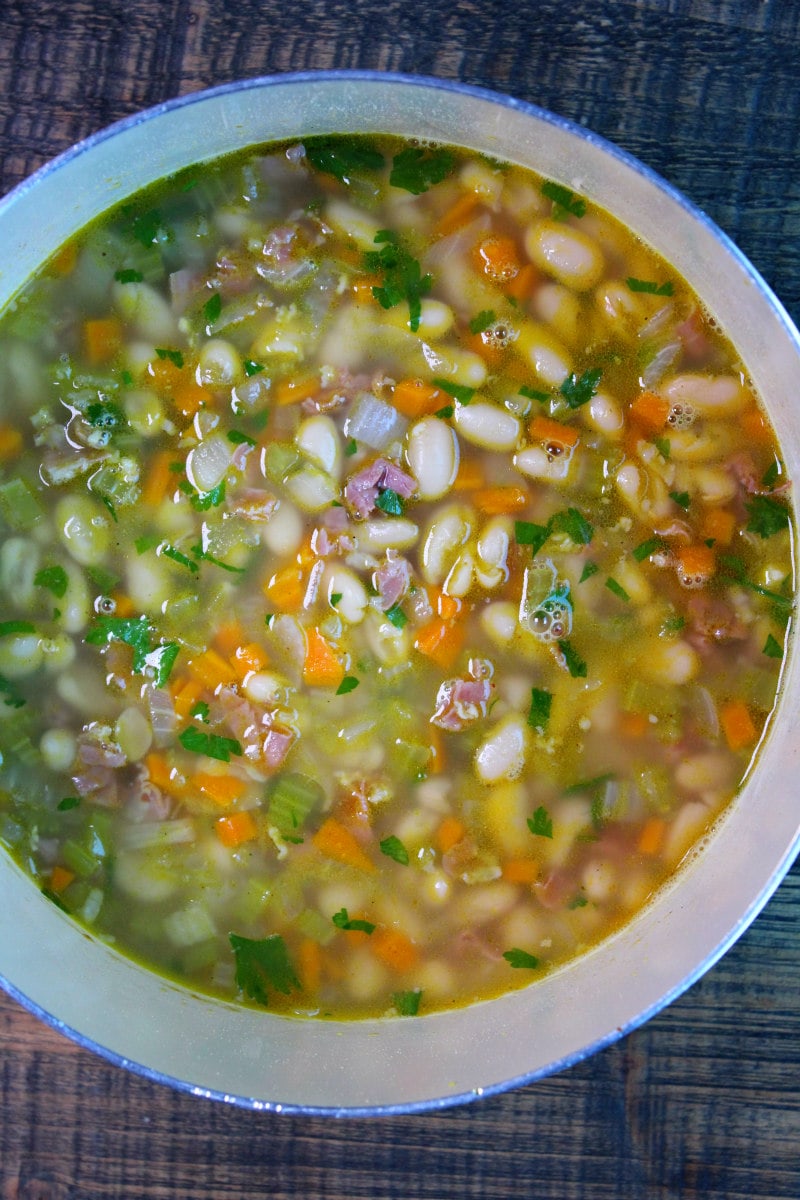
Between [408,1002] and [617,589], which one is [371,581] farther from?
[408,1002]

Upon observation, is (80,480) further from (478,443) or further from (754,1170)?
(754,1170)

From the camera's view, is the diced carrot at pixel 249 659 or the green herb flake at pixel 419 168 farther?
the diced carrot at pixel 249 659

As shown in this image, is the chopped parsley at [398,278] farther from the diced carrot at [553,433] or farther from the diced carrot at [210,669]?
the diced carrot at [210,669]

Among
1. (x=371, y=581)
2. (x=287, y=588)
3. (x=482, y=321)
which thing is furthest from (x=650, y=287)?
(x=287, y=588)

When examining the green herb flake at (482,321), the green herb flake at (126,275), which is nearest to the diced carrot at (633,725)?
the green herb flake at (482,321)

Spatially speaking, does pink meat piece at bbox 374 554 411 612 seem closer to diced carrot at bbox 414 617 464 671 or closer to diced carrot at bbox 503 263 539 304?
diced carrot at bbox 414 617 464 671

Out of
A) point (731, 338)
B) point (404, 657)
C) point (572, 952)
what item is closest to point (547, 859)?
point (572, 952)

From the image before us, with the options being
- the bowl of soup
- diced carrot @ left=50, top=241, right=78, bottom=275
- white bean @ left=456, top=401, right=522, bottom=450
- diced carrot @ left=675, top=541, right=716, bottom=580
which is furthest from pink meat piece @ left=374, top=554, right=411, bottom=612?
diced carrot @ left=50, top=241, right=78, bottom=275
